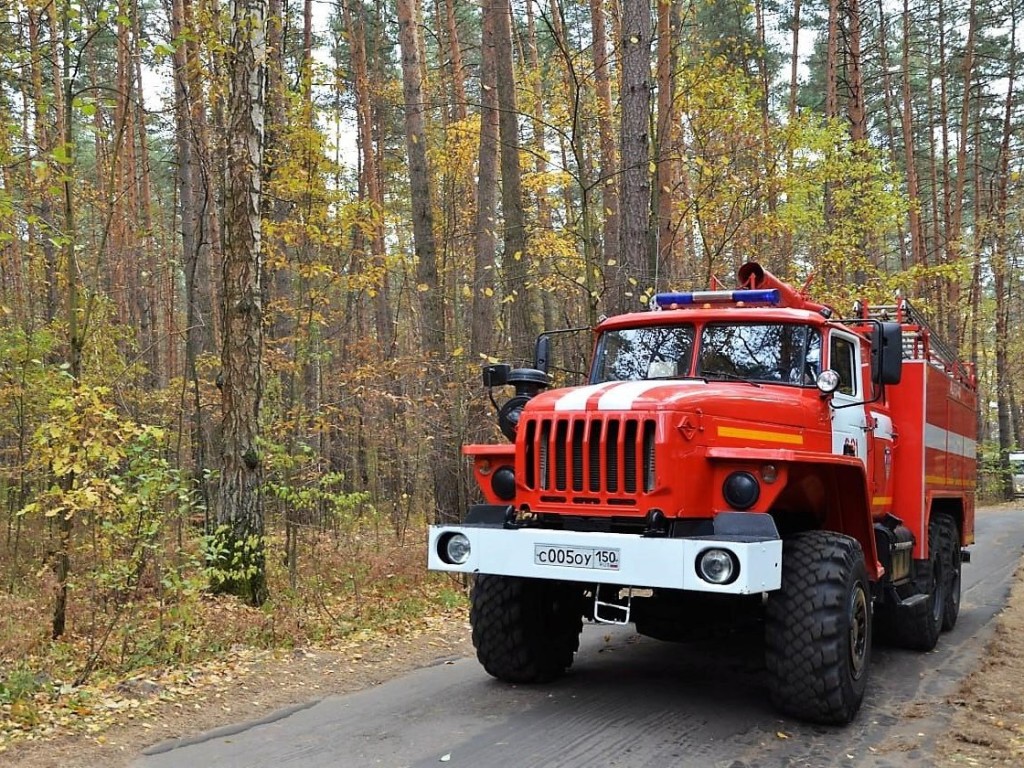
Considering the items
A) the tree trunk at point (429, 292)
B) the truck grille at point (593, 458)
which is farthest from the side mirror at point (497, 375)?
the tree trunk at point (429, 292)

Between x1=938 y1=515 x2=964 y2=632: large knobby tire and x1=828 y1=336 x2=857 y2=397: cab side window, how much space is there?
9.31 feet

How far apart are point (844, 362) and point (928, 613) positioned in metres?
2.65

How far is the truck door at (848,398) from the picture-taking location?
641 cm

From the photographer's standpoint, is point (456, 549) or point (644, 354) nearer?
point (456, 549)

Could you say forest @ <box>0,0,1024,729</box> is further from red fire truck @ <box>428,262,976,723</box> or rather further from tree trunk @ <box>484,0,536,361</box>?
red fire truck @ <box>428,262,976,723</box>

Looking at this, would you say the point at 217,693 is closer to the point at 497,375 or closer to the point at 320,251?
the point at 497,375

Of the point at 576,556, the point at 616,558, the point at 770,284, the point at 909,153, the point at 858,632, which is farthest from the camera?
the point at 909,153

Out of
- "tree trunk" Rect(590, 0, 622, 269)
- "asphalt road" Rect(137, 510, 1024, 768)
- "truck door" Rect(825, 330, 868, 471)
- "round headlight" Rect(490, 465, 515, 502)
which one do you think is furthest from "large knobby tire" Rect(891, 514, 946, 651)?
"tree trunk" Rect(590, 0, 622, 269)

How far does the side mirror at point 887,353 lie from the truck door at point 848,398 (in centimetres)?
27

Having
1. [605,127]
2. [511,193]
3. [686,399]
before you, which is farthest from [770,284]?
[605,127]

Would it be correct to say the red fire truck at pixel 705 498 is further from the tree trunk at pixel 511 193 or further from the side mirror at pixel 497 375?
the tree trunk at pixel 511 193

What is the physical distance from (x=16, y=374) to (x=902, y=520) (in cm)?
906

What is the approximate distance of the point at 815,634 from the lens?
5172 mm

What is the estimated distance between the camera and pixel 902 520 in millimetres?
7742
